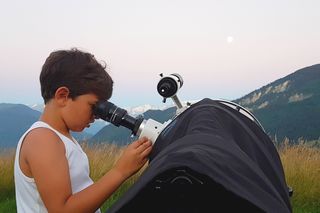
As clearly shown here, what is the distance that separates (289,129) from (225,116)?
124976 mm

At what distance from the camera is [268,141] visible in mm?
1772

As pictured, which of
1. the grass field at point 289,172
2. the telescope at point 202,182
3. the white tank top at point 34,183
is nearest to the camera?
the telescope at point 202,182

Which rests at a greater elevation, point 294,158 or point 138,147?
point 138,147

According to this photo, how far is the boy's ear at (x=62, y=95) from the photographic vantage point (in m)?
2.11

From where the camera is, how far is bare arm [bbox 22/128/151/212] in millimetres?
1904

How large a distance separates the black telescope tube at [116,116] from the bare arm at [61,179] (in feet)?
0.42

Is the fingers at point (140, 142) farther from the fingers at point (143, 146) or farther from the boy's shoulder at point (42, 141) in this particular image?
the boy's shoulder at point (42, 141)

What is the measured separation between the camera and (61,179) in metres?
1.91

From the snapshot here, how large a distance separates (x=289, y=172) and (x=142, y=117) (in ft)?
18.3

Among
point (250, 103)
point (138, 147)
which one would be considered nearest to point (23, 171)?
point (138, 147)

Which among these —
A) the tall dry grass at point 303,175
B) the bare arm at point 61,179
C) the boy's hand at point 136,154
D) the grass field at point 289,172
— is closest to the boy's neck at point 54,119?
the bare arm at point 61,179

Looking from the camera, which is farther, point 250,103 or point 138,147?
point 250,103

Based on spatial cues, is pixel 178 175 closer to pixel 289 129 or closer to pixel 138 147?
pixel 138 147

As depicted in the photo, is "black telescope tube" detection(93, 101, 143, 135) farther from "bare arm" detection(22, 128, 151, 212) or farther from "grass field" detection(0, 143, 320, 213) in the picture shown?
Result: "grass field" detection(0, 143, 320, 213)
